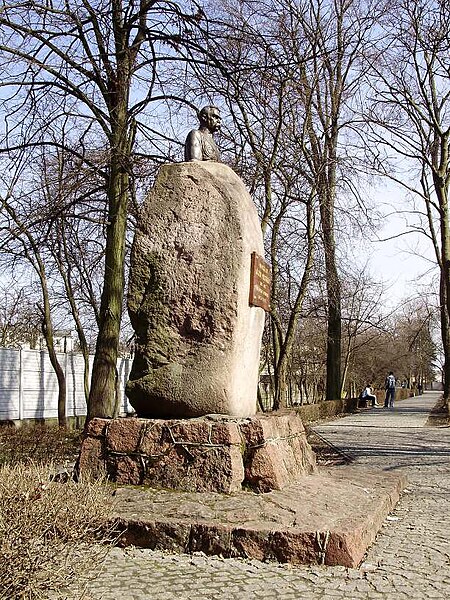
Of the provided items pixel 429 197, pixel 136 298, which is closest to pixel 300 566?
pixel 136 298

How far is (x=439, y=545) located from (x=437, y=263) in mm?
21438

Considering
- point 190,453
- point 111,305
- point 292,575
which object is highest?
point 111,305

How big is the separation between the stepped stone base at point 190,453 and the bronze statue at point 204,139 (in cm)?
268

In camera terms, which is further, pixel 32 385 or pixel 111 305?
pixel 32 385

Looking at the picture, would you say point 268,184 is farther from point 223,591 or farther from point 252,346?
point 223,591

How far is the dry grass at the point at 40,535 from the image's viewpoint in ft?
11.0

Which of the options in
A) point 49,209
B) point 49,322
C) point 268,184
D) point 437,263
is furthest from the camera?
point 437,263

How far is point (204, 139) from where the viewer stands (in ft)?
24.2

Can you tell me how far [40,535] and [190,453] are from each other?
8.75ft

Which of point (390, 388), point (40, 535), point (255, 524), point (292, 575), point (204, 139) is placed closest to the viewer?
point (40, 535)

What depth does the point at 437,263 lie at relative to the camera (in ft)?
86.0

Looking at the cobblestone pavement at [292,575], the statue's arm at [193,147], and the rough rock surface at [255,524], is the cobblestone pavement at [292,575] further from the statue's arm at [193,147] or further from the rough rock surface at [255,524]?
the statue's arm at [193,147]

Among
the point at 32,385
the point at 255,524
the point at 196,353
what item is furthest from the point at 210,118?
the point at 32,385

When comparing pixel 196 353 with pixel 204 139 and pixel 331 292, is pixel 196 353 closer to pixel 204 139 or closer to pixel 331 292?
pixel 204 139
